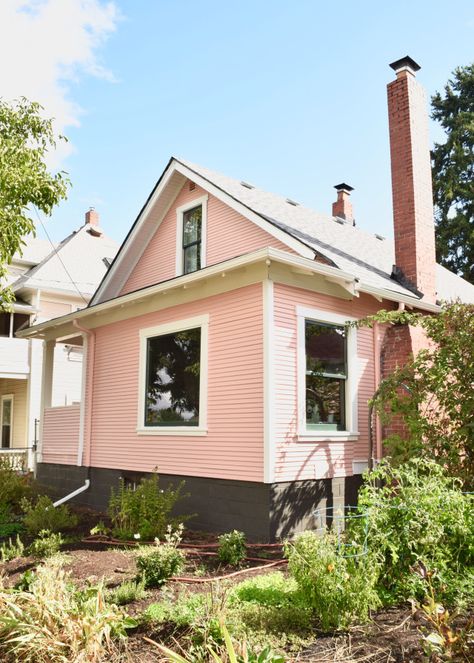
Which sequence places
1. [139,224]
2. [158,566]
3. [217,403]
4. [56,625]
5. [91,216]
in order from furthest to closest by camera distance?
[91,216] → [139,224] → [217,403] → [158,566] → [56,625]

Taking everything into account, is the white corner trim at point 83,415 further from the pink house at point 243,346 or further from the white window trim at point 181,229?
the white window trim at point 181,229

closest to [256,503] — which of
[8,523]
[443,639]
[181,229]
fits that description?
[8,523]

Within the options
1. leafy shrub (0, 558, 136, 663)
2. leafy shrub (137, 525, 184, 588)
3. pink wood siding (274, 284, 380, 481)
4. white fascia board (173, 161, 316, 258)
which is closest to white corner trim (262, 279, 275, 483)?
pink wood siding (274, 284, 380, 481)

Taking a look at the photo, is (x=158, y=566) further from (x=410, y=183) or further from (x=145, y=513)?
(x=410, y=183)

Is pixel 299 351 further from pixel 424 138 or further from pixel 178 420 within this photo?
pixel 424 138

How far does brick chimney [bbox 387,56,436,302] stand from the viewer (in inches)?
443

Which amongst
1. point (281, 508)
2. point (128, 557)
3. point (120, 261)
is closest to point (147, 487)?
point (128, 557)

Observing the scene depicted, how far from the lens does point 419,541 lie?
478 centimetres

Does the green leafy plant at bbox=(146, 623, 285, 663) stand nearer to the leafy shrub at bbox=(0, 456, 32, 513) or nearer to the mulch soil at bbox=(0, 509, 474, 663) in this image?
the mulch soil at bbox=(0, 509, 474, 663)

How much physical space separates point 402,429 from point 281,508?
112 inches

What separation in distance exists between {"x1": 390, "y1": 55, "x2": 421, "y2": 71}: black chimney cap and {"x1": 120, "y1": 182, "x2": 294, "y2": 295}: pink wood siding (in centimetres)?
454

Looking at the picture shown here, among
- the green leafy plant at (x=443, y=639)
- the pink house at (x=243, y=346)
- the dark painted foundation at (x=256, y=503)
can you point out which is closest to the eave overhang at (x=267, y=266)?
the pink house at (x=243, y=346)

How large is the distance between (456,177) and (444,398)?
78.4 ft

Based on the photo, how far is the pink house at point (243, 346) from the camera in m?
8.34
